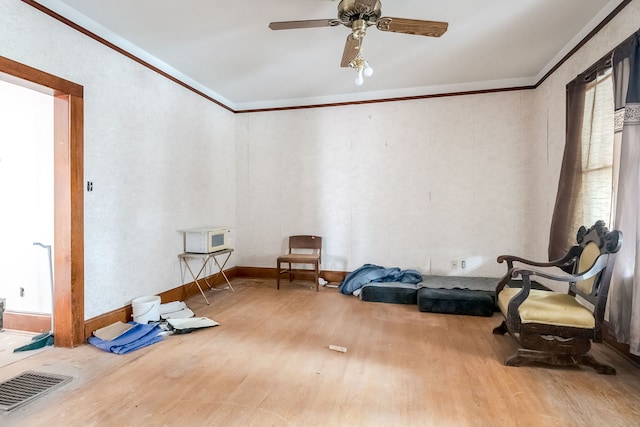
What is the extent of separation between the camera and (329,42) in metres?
3.13

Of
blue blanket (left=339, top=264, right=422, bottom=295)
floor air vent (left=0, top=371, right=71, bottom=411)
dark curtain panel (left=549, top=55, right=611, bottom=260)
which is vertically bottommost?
floor air vent (left=0, top=371, right=71, bottom=411)

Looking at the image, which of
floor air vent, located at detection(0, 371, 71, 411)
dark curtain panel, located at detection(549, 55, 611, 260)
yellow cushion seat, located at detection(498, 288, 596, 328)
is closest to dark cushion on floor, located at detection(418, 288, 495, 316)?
dark curtain panel, located at detection(549, 55, 611, 260)

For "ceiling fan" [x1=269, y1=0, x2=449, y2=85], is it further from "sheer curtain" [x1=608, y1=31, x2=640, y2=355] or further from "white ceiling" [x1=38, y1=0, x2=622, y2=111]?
"sheer curtain" [x1=608, y1=31, x2=640, y2=355]

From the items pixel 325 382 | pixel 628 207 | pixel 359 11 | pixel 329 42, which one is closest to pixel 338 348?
pixel 325 382

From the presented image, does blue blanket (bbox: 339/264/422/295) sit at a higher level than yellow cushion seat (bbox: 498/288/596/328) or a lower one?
lower

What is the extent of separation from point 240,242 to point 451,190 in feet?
10.8

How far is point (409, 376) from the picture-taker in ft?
7.34

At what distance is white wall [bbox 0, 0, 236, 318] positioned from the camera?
2549mm

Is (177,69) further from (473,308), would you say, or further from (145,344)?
(473,308)

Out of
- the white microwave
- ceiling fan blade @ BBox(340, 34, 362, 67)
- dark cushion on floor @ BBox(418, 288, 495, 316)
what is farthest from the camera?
the white microwave

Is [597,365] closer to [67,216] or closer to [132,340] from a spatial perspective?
[132,340]

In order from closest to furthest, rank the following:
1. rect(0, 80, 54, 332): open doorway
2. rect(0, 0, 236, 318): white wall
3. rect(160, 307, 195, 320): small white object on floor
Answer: rect(0, 0, 236, 318): white wall → rect(0, 80, 54, 332): open doorway → rect(160, 307, 195, 320): small white object on floor

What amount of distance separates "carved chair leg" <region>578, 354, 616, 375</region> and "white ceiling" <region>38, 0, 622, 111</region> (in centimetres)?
268

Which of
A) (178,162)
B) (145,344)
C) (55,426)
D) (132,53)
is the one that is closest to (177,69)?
(132,53)
